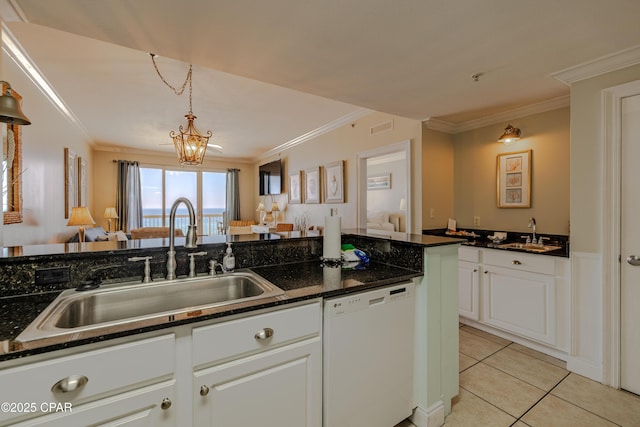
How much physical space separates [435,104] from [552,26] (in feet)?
3.78

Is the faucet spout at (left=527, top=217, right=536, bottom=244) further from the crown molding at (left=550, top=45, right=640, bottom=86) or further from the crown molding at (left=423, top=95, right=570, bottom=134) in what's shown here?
the crown molding at (left=550, top=45, right=640, bottom=86)

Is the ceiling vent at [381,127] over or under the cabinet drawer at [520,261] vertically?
over

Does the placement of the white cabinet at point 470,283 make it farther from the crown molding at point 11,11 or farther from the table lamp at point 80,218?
the table lamp at point 80,218

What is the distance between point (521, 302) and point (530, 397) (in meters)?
0.87

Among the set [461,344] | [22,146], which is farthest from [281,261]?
[22,146]

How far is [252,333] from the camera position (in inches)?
43.3

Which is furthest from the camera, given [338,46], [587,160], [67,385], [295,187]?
[295,187]

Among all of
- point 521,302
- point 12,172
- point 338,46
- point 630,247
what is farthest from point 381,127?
point 12,172

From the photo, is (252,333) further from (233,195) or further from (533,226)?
(233,195)

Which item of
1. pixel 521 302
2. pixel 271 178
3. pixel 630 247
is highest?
pixel 271 178

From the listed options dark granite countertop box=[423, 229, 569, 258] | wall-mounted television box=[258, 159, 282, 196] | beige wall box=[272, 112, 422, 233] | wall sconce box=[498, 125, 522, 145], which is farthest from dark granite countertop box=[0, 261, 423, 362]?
wall-mounted television box=[258, 159, 282, 196]

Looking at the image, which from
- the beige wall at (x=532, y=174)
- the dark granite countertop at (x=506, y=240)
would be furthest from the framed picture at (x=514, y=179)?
the dark granite countertop at (x=506, y=240)

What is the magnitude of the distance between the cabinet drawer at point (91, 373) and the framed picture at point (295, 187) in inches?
176

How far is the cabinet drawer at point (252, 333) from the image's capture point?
3.33ft
